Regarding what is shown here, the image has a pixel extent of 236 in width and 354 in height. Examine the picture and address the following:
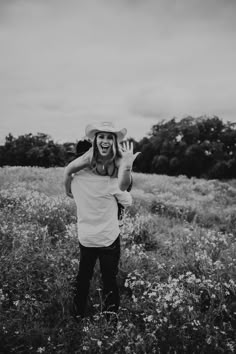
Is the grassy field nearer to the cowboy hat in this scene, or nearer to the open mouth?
the open mouth

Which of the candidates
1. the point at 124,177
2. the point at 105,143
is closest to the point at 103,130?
the point at 105,143

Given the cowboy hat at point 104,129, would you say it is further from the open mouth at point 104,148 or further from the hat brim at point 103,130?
the open mouth at point 104,148

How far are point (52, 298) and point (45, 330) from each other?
1.53 feet

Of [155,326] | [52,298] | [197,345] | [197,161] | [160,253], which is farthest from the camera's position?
[197,161]

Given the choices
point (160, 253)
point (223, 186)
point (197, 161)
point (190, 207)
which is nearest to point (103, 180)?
point (160, 253)

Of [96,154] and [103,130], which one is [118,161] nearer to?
[96,154]

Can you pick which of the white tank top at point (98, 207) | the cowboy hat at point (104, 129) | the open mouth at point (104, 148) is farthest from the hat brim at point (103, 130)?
the white tank top at point (98, 207)

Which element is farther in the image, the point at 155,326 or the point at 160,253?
the point at 160,253

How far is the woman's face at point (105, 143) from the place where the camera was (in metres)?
2.89

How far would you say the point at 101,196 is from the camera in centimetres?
295

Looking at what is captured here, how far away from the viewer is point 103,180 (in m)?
2.97

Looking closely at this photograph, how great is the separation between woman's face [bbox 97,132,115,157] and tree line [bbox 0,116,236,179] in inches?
1510

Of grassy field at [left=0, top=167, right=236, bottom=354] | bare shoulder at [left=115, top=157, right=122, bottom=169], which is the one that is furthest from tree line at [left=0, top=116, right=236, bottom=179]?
bare shoulder at [left=115, top=157, right=122, bottom=169]

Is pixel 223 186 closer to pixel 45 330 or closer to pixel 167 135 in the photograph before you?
pixel 45 330
